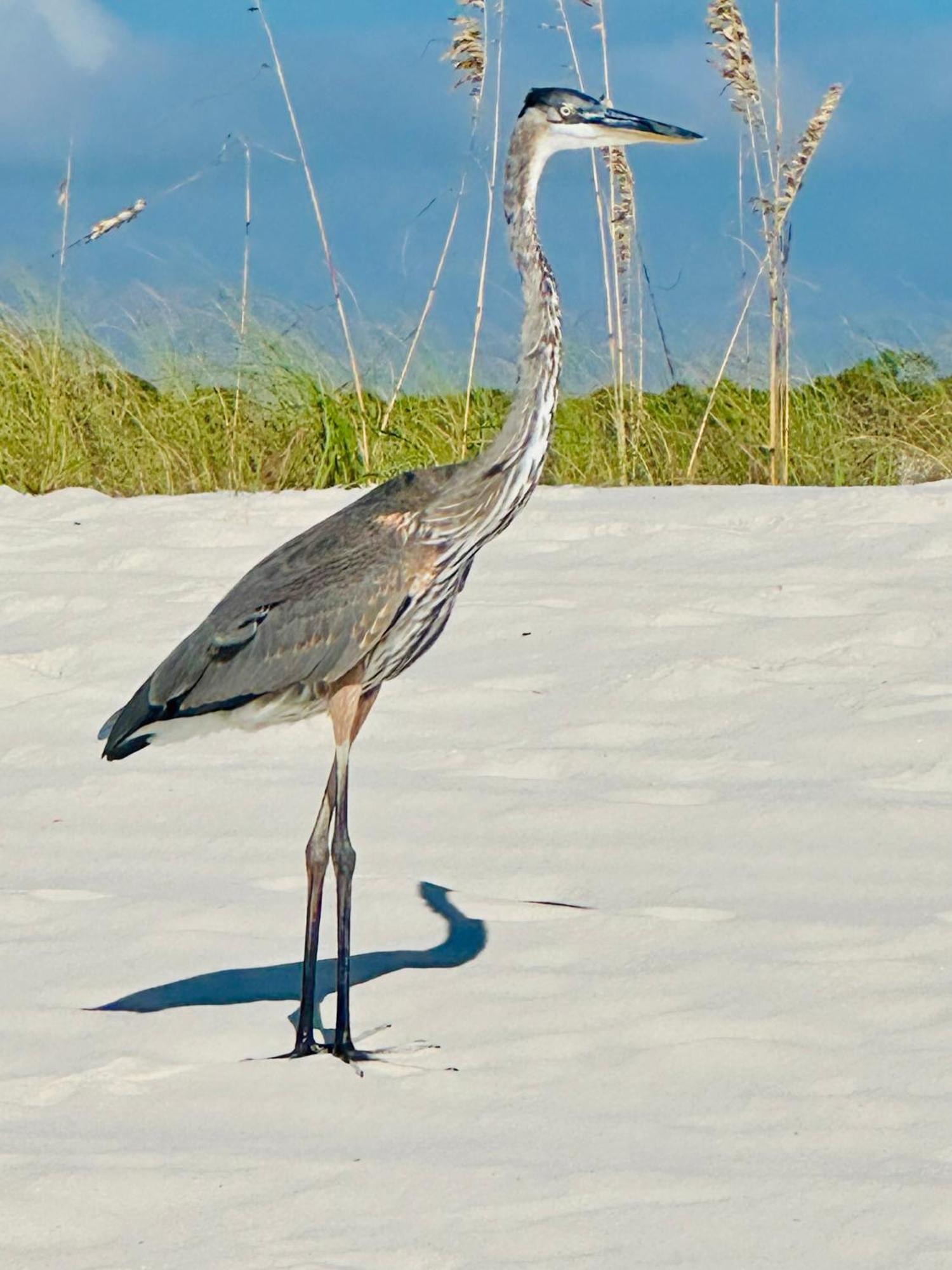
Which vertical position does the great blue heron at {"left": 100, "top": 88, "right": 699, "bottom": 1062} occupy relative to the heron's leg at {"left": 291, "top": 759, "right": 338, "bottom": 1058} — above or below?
above

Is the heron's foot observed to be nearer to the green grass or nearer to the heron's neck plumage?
the heron's neck plumage

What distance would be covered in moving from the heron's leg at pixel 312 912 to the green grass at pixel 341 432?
493 cm

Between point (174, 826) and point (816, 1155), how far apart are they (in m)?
2.59

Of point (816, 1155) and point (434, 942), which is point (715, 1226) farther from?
point (434, 942)

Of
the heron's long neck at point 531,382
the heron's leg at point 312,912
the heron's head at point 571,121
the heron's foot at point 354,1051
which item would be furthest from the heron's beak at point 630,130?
the heron's foot at point 354,1051

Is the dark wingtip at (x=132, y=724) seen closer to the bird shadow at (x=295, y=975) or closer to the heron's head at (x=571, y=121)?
the bird shadow at (x=295, y=975)

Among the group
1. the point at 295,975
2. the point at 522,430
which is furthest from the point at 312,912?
the point at 522,430

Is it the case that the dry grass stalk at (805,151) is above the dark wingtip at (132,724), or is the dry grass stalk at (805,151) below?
above

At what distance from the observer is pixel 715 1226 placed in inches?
117

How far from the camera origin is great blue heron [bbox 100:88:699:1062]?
430 centimetres

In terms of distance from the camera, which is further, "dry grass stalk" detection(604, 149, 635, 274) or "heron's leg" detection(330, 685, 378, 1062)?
"dry grass stalk" detection(604, 149, 635, 274)

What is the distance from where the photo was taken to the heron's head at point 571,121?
4.61 meters

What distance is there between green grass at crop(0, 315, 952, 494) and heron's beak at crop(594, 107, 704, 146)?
4479mm

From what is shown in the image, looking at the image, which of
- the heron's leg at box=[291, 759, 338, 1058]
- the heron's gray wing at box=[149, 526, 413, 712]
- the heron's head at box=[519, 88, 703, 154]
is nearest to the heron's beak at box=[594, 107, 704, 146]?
the heron's head at box=[519, 88, 703, 154]
